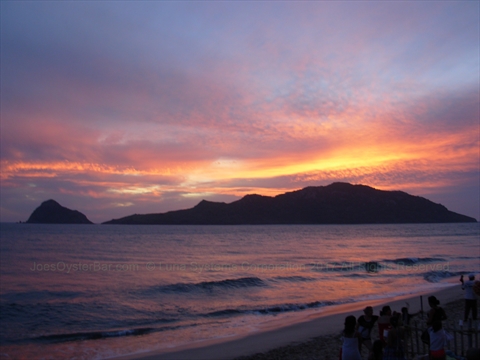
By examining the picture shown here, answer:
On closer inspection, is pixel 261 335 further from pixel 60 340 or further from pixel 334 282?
pixel 334 282

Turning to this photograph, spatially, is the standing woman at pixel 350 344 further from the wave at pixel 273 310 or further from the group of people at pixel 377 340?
the wave at pixel 273 310

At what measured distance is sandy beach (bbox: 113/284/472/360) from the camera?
11.1 m

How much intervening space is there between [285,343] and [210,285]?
13.1 metres

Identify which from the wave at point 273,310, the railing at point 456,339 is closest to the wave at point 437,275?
the wave at point 273,310

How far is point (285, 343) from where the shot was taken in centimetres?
1241

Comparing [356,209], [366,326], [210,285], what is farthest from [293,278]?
[356,209]

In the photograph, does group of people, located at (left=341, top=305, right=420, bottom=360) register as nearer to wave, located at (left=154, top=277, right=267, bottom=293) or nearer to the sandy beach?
the sandy beach

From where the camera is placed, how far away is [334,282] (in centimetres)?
2652

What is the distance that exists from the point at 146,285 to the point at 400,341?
67.4 feet

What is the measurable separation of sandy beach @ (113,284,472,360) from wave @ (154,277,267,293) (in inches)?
346

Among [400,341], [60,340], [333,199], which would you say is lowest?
[60,340]

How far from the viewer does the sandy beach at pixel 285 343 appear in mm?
11148

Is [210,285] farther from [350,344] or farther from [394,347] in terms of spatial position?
[350,344]

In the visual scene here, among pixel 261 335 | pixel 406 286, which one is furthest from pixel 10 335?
pixel 406 286
